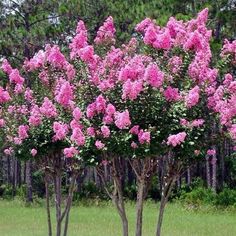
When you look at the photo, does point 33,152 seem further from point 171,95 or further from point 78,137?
point 171,95

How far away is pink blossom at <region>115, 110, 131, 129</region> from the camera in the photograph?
Result: 210 inches

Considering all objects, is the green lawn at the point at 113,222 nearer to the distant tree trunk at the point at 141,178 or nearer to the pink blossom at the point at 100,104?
the distant tree trunk at the point at 141,178

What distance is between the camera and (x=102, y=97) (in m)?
5.71

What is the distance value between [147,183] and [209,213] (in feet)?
30.5

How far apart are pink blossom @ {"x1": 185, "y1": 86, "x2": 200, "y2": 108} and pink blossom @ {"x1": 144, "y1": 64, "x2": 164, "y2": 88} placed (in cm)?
30

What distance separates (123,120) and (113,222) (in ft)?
26.0

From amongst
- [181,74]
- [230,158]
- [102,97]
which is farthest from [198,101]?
[230,158]

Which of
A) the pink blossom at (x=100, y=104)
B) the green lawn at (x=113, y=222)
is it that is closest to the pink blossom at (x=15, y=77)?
the pink blossom at (x=100, y=104)

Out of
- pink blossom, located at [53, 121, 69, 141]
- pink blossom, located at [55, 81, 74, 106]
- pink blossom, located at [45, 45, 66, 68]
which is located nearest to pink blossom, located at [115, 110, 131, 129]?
pink blossom, located at [55, 81, 74, 106]

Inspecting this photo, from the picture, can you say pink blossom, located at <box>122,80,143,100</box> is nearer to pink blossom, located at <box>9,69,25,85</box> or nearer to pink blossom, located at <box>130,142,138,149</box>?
pink blossom, located at <box>130,142,138,149</box>

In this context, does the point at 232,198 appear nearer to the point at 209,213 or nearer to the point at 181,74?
the point at 209,213

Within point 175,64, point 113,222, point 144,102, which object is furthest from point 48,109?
point 113,222

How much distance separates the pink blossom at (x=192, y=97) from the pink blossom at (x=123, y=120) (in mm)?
590

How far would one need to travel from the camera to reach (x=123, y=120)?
17.5 ft
